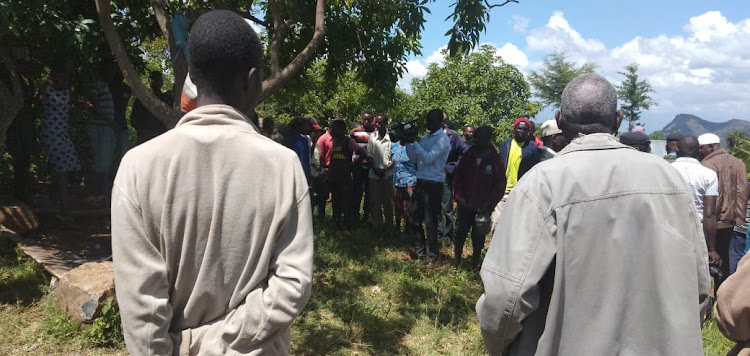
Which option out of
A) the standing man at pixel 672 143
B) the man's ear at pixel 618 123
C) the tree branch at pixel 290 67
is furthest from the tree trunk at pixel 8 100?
the standing man at pixel 672 143

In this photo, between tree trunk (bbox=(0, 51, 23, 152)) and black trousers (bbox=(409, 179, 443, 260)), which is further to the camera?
black trousers (bbox=(409, 179, 443, 260))

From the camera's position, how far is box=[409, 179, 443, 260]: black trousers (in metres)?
6.13

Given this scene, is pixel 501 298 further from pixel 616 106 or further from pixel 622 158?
pixel 616 106

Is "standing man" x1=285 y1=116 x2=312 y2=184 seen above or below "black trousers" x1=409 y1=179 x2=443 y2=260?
above

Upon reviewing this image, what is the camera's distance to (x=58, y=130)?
5.51 metres

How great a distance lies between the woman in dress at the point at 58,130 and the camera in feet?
17.8

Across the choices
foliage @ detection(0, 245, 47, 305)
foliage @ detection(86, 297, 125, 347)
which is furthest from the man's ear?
foliage @ detection(0, 245, 47, 305)

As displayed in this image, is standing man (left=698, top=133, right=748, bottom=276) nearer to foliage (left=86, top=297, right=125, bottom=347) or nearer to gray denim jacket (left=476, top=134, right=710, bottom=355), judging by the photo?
gray denim jacket (left=476, top=134, right=710, bottom=355)

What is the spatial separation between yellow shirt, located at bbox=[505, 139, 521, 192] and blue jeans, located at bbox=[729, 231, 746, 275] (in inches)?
90.1

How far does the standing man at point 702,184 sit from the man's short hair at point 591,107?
143 inches

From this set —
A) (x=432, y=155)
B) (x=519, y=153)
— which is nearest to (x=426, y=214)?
(x=432, y=155)

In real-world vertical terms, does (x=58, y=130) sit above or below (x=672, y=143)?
above

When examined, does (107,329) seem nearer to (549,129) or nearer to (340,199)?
(340,199)

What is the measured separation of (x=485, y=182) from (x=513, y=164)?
60 cm
